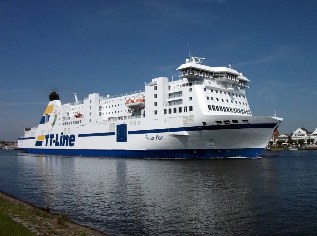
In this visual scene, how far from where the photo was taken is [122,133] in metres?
56.5

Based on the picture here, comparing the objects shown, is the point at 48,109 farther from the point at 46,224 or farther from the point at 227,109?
the point at 46,224

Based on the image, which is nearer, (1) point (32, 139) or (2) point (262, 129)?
(2) point (262, 129)

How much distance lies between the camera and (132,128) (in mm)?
54594

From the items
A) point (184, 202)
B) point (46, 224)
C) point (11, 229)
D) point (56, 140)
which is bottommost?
point (184, 202)

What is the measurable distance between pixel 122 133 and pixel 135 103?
531cm

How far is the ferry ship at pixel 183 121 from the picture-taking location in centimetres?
4553

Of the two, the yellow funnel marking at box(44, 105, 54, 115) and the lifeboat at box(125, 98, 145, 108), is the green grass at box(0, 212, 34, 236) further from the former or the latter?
the yellow funnel marking at box(44, 105, 54, 115)

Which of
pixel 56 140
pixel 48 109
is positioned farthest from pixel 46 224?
pixel 48 109

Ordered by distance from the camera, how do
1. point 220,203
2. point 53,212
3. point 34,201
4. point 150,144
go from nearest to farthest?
1. point 53,212
2. point 220,203
3. point 34,201
4. point 150,144

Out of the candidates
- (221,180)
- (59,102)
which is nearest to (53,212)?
(221,180)

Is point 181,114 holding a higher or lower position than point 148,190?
higher

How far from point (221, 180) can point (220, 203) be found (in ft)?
29.4

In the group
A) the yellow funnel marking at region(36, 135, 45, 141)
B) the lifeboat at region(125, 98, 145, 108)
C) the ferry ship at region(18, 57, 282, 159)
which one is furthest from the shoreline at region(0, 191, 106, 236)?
the yellow funnel marking at region(36, 135, 45, 141)

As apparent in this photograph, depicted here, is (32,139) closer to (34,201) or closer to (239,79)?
(239,79)
